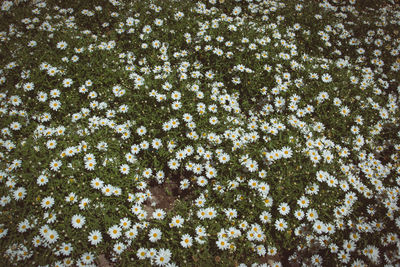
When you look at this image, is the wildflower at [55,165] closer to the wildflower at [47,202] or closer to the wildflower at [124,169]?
the wildflower at [47,202]

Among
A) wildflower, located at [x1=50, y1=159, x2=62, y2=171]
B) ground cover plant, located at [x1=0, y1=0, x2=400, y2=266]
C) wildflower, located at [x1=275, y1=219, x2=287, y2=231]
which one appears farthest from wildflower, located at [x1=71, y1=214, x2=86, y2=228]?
wildflower, located at [x1=275, y1=219, x2=287, y2=231]

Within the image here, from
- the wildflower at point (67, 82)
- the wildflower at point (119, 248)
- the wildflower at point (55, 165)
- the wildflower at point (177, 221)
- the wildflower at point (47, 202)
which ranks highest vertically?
the wildflower at point (67, 82)

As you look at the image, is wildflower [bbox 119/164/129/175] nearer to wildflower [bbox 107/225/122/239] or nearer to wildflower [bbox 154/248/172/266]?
wildflower [bbox 107/225/122/239]

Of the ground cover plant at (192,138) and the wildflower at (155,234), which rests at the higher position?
the ground cover plant at (192,138)

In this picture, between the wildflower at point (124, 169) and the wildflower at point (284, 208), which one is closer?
the wildflower at point (284, 208)

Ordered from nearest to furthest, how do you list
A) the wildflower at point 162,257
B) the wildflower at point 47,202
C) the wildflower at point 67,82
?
the wildflower at point 162,257 → the wildflower at point 47,202 → the wildflower at point 67,82

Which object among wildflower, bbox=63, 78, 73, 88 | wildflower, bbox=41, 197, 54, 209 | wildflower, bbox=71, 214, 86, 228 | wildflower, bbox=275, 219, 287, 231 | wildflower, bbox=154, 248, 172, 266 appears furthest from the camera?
wildflower, bbox=63, 78, 73, 88

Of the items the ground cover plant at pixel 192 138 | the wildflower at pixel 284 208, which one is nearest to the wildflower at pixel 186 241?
the ground cover plant at pixel 192 138

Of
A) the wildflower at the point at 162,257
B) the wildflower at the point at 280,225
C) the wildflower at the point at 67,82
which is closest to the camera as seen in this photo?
the wildflower at the point at 162,257

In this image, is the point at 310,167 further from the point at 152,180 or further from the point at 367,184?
the point at 152,180
